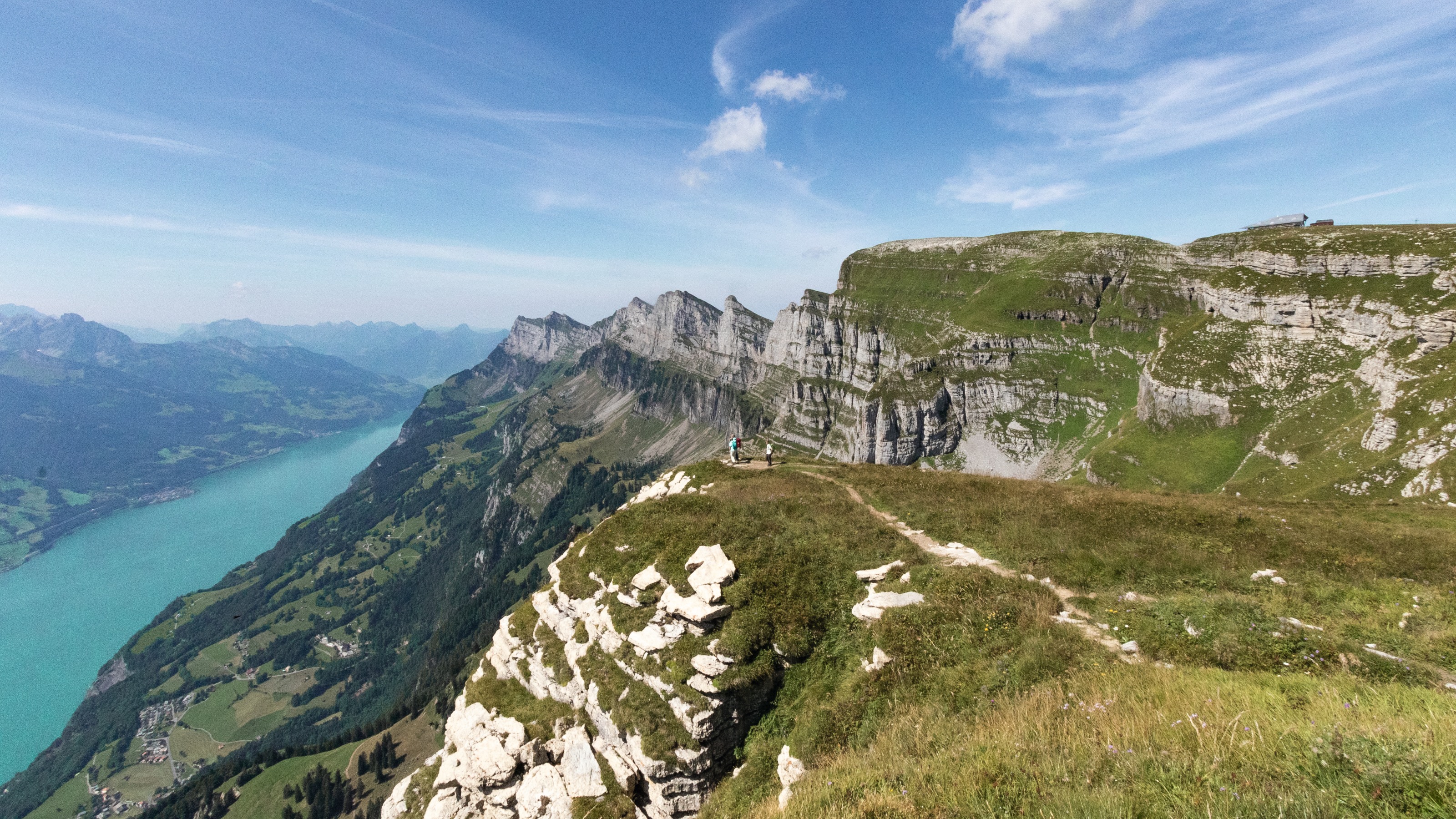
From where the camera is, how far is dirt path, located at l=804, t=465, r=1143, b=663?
45.3ft

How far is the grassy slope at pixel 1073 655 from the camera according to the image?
6.79m

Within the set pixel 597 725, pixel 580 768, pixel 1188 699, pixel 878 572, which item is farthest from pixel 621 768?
pixel 1188 699

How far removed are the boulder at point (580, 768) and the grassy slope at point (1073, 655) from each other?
296 cm

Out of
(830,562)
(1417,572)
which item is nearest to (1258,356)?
(1417,572)

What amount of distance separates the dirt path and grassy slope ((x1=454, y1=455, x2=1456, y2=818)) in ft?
1.67

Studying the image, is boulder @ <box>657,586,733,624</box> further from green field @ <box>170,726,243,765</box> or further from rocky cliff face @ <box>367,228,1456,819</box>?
green field @ <box>170,726,243,765</box>

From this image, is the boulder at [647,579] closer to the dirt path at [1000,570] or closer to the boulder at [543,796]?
the boulder at [543,796]

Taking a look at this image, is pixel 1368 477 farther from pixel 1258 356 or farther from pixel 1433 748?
pixel 1433 748

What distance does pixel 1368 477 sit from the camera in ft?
196

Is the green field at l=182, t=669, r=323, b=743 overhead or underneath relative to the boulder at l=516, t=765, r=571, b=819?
underneath

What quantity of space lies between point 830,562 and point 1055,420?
123441 mm

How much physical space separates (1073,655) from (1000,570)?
6819 mm

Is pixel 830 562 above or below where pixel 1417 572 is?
below

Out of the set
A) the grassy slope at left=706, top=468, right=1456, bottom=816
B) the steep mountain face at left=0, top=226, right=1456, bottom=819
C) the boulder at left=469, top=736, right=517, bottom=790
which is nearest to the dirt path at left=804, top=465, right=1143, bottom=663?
the grassy slope at left=706, top=468, right=1456, bottom=816
